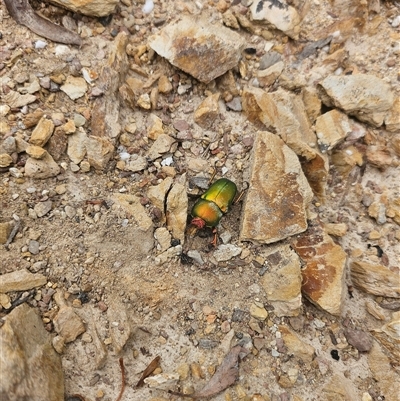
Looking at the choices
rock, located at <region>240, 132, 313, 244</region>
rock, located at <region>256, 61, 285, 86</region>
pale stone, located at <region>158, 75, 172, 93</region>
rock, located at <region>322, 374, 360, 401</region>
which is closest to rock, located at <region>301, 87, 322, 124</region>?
rock, located at <region>256, 61, 285, 86</region>

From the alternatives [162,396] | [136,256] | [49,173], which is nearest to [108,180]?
[49,173]

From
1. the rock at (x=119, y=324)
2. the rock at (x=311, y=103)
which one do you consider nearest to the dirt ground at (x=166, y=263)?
the rock at (x=119, y=324)

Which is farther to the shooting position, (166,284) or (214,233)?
(214,233)

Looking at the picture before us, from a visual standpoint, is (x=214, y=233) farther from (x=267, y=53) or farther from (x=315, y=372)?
(x=267, y=53)

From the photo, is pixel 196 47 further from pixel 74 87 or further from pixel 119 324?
pixel 119 324

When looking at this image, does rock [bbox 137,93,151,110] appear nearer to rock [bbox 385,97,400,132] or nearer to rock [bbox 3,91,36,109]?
rock [bbox 3,91,36,109]

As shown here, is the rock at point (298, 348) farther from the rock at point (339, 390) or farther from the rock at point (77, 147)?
the rock at point (77, 147)
